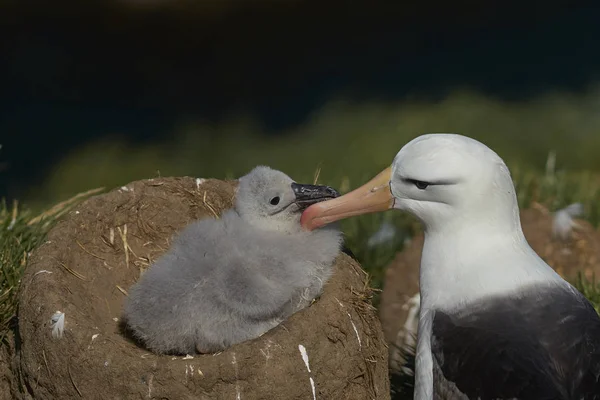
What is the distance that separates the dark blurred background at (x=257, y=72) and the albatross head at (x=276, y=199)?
519cm

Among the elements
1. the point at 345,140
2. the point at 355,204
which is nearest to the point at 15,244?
the point at 355,204

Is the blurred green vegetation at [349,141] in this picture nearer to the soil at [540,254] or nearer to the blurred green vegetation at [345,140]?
the blurred green vegetation at [345,140]

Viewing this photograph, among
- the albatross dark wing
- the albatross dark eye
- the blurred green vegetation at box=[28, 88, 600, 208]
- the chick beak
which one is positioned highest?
the albatross dark eye

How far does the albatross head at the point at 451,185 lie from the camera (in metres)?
3.49

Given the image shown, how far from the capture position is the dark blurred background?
952 cm

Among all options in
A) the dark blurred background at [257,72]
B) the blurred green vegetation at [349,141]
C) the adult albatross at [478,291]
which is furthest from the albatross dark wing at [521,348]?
the dark blurred background at [257,72]

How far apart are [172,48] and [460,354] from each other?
284 inches

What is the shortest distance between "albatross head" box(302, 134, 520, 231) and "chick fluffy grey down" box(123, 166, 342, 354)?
433 mm

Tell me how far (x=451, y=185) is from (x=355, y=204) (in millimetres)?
454

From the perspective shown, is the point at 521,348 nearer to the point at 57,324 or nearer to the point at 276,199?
the point at 276,199

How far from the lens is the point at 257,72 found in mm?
10141

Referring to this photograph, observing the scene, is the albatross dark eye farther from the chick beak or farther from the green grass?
the green grass

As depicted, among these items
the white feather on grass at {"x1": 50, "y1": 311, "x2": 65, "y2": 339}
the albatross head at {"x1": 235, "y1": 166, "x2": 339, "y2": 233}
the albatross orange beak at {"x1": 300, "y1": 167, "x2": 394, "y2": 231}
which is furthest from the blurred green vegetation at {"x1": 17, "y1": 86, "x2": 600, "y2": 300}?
the white feather on grass at {"x1": 50, "y1": 311, "x2": 65, "y2": 339}

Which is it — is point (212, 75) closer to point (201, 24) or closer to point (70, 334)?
point (201, 24)
